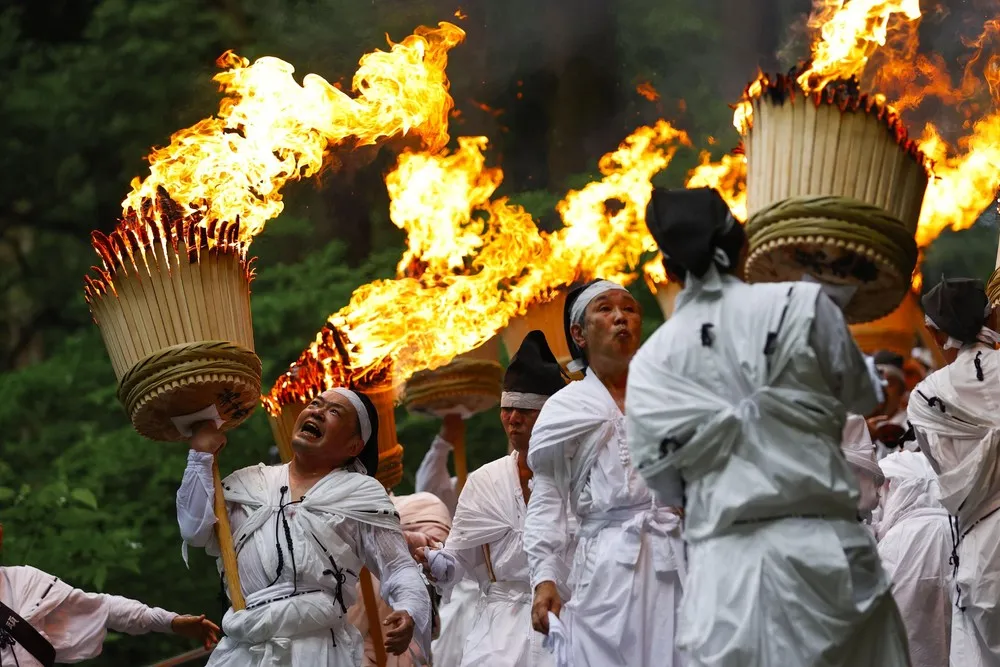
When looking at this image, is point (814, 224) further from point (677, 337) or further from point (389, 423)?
point (389, 423)

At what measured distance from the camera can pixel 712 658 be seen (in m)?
4.43

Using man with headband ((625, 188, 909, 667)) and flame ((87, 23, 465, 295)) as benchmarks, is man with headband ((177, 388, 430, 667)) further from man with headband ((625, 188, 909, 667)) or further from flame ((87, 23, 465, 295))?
man with headband ((625, 188, 909, 667))

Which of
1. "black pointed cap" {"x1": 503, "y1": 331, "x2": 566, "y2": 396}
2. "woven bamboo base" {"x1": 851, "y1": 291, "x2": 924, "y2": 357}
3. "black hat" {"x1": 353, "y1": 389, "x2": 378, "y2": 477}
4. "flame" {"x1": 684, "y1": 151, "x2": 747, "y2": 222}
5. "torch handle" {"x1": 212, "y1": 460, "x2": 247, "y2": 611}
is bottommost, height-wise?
"torch handle" {"x1": 212, "y1": 460, "x2": 247, "y2": 611}

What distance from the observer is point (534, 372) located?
A: 7.50 m

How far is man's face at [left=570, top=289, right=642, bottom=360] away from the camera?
6301mm

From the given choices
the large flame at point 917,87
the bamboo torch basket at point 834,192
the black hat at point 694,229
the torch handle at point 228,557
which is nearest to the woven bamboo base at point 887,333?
the large flame at point 917,87

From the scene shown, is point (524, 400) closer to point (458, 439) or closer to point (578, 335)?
point (578, 335)

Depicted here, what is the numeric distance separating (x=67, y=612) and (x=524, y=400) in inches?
99.3

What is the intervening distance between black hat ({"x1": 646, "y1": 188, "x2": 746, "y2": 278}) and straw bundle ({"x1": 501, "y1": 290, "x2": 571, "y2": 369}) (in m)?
4.02

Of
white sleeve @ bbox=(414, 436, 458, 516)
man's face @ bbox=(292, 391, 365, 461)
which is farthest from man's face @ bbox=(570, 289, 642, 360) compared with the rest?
white sleeve @ bbox=(414, 436, 458, 516)

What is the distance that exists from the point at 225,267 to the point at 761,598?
3002 mm

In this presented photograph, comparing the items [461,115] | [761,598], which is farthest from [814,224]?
[461,115]

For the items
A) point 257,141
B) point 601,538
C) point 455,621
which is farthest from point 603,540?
point 257,141

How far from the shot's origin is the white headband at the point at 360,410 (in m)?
6.88
